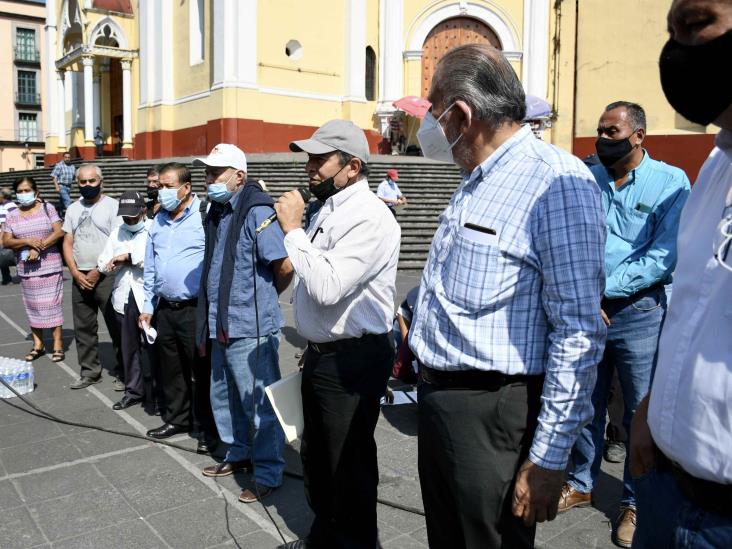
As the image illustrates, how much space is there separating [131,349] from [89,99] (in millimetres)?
23034

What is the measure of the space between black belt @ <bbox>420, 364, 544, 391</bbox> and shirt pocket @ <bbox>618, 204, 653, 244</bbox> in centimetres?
178

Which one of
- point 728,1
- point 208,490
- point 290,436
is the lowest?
point 208,490

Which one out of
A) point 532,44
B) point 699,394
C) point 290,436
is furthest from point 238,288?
point 532,44

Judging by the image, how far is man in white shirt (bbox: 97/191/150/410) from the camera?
5.64 metres

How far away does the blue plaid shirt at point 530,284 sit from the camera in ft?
6.19

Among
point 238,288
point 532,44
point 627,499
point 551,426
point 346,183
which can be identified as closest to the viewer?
point 551,426

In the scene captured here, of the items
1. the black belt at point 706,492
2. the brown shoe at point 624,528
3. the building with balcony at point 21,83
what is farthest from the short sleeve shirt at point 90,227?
the building with balcony at point 21,83

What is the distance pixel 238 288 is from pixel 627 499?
233 centimetres

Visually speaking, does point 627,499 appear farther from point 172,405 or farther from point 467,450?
point 172,405

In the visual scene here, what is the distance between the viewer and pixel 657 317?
3.51 metres

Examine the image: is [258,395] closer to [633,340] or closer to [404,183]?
[633,340]

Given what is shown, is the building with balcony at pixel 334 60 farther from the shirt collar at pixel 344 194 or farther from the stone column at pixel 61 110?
the shirt collar at pixel 344 194

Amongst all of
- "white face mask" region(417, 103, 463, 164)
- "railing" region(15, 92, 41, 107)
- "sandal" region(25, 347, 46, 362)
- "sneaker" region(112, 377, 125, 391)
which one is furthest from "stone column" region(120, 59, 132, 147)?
"railing" region(15, 92, 41, 107)

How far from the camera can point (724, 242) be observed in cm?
145
